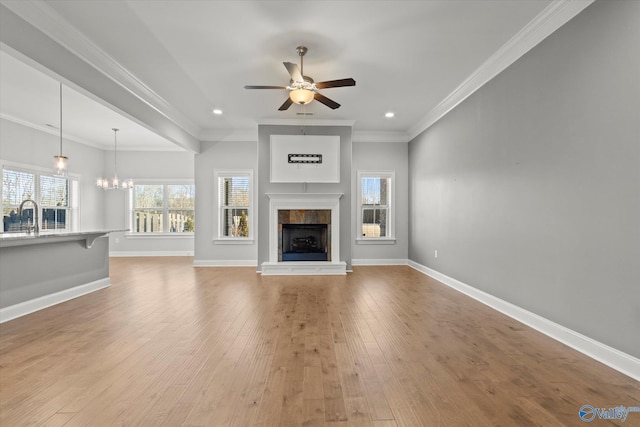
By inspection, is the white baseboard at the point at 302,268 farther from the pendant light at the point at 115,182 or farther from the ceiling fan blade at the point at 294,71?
the pendant light at the point at 115,182

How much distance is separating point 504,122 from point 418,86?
1.45 m

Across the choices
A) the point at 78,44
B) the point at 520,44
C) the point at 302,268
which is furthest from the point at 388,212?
the point at 78,44

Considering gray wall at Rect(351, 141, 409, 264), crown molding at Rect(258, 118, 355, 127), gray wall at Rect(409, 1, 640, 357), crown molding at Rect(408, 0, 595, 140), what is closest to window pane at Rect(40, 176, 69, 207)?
crown molding at Rect(258, 118, 355, 127)

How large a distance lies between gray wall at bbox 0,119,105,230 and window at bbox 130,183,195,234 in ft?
2.99

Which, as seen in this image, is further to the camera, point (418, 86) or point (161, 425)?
point (418, 86)

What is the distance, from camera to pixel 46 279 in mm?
3883

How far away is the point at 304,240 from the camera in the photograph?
665cm

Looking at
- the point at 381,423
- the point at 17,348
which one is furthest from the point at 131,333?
the point at 381,423

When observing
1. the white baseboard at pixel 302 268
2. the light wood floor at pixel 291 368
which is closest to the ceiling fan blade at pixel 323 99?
the light wood floor at pixel 291 368

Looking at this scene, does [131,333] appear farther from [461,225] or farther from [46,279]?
[461,225]

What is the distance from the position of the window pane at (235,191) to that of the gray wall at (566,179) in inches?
187

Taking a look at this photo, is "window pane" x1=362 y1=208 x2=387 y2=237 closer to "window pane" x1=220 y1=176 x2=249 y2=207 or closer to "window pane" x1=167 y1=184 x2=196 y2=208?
"window pane" x1=220 y1=176 x2=249 y2=207

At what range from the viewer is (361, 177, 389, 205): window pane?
24.0 ft

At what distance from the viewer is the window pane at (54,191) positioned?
7.02 m
